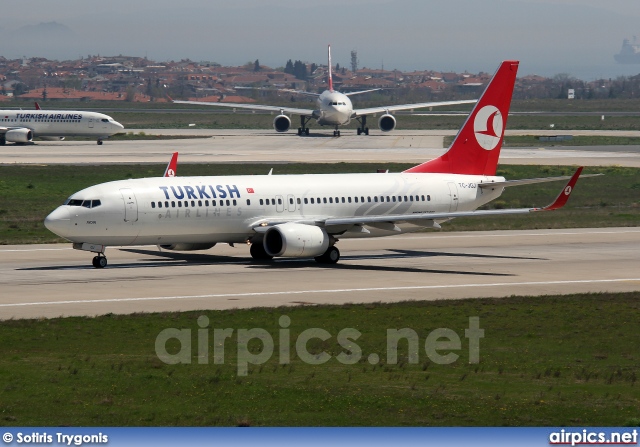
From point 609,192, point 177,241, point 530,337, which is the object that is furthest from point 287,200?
point 609,192

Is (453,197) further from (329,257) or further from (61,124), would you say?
(61,124)

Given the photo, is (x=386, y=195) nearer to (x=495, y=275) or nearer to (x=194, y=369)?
(x=495, y=275)

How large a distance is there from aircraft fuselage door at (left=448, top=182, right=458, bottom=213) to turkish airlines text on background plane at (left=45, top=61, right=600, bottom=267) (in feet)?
0.16

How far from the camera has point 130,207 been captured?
149 ft

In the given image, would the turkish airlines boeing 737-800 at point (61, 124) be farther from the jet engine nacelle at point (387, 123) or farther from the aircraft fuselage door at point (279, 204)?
the aircraft fuselage door at point (279, 204)

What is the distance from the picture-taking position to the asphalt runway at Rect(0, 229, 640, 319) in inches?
1497

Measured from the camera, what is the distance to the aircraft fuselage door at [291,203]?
49.2 m

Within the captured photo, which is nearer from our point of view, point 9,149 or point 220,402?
point 220,402

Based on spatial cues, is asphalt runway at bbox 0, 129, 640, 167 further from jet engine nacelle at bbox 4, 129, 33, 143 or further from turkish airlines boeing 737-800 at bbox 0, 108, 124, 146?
turkish airlines boeing 737-800 at bbox 0, 108, 124, 146

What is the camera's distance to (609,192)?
79.8 meters

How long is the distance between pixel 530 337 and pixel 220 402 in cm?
1138

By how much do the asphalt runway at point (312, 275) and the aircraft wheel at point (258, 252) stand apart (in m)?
0.47

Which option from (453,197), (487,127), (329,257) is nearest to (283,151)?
(487,127)

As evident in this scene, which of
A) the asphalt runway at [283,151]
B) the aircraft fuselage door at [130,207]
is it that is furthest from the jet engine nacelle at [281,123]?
the aircraft fuselage door at [130,207]
